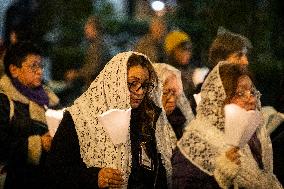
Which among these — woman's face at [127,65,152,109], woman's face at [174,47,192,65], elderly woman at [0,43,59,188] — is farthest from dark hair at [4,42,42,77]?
woman's face at [174,47,192,65]

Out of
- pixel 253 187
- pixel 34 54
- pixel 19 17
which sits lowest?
pixel 253 187

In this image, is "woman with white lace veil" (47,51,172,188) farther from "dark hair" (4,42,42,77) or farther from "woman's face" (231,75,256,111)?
"dark hair" (4,42,42,77)

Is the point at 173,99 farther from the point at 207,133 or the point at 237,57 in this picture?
the point at 207,133

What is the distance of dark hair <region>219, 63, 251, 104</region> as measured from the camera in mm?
3500

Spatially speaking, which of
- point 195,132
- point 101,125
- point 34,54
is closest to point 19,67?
point 34,54

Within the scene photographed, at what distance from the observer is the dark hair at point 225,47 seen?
4.66 meters

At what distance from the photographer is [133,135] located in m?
3.28

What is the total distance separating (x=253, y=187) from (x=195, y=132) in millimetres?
531

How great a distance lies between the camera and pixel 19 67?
4.04m

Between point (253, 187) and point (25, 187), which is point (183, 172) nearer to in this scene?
point (253, 187)

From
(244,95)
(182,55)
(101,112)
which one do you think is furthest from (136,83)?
(182,55)

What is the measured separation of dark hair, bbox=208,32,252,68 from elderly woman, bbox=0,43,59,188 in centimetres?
149

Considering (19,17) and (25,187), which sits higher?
(19,17)

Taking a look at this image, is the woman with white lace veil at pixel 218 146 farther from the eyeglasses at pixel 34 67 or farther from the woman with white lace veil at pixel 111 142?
the eyeglasses at pixel 34 67
